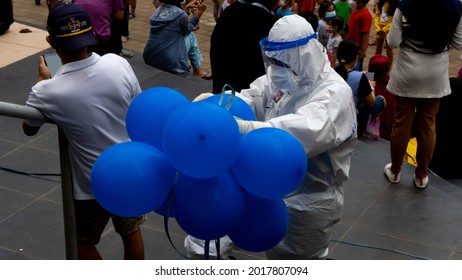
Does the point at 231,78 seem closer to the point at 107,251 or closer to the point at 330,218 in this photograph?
the point at 107,251

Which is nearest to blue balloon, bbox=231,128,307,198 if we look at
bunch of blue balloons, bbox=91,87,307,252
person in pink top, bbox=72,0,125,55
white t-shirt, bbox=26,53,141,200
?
bunch of blue balloons, bbox=91,87,307,252

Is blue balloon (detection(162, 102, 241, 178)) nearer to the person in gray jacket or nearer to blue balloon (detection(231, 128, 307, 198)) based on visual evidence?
blue balloon (detection(231, 128, 307, 198))

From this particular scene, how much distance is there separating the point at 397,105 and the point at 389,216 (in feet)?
3.02

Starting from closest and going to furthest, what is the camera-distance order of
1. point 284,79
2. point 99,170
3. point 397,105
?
point 99,170 → point 284,79 → point 397,105

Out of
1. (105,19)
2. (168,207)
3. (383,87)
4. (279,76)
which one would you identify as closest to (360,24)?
(383,87)

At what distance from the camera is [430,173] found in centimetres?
697

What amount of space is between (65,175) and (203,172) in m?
0.50

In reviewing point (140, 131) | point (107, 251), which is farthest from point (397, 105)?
point (140, 131)

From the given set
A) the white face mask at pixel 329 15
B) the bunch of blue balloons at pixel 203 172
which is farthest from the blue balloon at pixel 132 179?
the white face mask at pixel 329 15

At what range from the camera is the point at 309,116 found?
3293mm

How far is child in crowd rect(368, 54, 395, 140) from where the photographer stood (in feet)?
24.5

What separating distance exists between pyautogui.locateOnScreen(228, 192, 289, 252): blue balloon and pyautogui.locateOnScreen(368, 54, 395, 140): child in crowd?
4525mm

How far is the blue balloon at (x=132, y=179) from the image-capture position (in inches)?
110

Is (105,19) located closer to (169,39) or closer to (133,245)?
(169,39)
